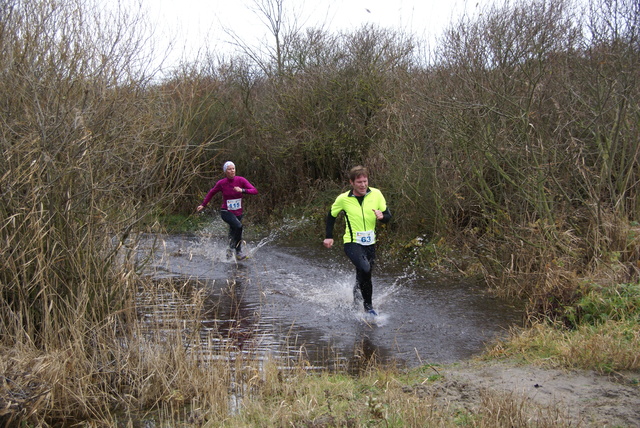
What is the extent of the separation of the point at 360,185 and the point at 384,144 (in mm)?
5985

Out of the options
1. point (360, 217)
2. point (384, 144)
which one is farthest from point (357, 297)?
point (384, 144)

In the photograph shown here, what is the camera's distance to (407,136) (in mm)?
12586

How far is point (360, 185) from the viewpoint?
7465 mm

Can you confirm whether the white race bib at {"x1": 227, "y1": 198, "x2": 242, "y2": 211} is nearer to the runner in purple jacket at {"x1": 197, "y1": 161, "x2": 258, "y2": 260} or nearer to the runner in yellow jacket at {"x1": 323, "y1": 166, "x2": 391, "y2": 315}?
the runner in purple jacket at {"x1": 197, "y1": 161, "x2": 258, "y2": 260}

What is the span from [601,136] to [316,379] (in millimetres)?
6615

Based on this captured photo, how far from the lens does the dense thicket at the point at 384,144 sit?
548cm

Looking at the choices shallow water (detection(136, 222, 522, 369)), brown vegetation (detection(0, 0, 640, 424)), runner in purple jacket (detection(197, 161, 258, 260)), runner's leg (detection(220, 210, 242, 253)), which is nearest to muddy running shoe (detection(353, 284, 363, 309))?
shallow water (detection(136, 222, 522, 369))

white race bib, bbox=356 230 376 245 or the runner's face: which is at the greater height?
the runner's face

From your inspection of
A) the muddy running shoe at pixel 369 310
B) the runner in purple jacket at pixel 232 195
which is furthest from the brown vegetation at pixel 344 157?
the muddy running shoe at pixel 369 310

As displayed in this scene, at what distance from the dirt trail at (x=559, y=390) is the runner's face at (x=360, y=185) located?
261 cm

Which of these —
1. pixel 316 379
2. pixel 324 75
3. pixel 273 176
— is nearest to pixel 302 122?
pixel 324 75

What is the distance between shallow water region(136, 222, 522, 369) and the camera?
6434 millimetres

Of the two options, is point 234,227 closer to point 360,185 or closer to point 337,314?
point 337,314

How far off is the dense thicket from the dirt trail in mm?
2628
